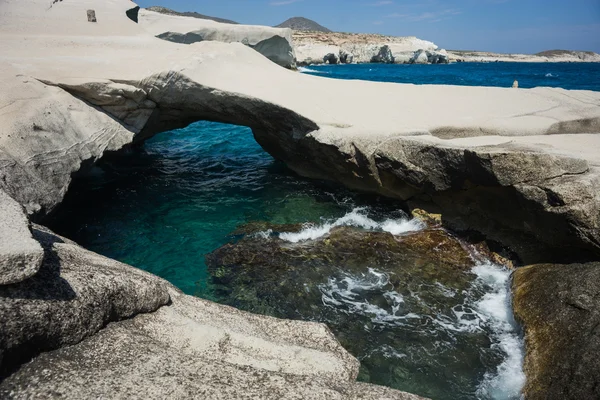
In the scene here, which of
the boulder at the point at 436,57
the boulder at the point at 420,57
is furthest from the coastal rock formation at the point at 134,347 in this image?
the boulder at the point at 436,57

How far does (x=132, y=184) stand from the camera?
10.8 metres

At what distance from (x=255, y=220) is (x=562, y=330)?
227 inches

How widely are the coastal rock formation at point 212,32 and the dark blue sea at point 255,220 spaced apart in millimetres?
11881

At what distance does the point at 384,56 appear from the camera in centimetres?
8344

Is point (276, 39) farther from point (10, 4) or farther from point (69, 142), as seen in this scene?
point (69, 142)

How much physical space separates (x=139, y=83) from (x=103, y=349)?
278 inches

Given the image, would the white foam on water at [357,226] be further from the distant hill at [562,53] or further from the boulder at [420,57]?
the distant hill at [562,53]

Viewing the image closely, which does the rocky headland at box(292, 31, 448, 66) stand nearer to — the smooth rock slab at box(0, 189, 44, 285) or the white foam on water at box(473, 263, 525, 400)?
the white foam on water at box(473, 263, 525, 400)

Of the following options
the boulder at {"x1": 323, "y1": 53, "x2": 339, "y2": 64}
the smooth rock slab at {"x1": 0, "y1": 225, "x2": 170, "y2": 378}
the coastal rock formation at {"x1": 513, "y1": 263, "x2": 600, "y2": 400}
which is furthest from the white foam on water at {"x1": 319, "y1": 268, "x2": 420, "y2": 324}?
the boulder at {"x1": 323, "y1": 53, "x2": 339, "y2": 64}

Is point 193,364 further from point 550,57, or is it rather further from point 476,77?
point 550,57

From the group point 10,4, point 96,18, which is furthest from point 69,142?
point 10,4

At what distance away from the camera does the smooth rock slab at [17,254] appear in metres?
2.57

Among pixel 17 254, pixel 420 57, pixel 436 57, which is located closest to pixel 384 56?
pixel 420 57

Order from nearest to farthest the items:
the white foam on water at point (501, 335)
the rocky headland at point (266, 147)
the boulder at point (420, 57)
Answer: the rocky headland at point (266, 147) → the white foam on water at point (501, 335) → the boulder at point (420, 57)
